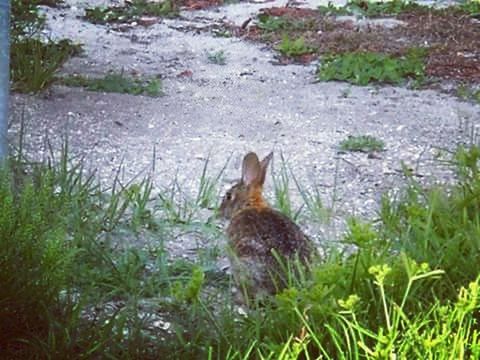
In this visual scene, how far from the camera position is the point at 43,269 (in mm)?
3441

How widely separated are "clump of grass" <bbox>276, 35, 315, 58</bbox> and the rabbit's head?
4.46m

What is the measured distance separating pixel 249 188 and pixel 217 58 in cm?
433

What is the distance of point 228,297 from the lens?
397cm

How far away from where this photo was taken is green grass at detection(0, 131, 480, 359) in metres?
3.30

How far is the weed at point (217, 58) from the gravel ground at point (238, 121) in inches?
3.8

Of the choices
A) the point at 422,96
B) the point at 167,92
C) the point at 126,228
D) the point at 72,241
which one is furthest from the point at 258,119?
the point at 72,241

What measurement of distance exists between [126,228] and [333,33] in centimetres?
564

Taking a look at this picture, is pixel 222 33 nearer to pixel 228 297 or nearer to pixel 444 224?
pixel 444 224

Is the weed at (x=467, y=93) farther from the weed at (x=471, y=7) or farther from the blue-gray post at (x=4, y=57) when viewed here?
the blue-gray post at (x=4, y=57)

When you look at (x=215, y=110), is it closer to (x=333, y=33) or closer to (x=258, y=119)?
(x=258, y=119)

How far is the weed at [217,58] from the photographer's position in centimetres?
887

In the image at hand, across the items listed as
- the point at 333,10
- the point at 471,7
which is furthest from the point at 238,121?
the point at 471,7

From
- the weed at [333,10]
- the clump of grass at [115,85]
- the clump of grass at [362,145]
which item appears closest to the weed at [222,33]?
the weed at [333,10]

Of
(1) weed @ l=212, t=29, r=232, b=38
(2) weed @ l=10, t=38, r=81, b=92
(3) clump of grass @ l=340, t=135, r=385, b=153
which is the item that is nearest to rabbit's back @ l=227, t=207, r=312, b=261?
(3) clump of grass @ l=340, t=135, r=385, b=153
